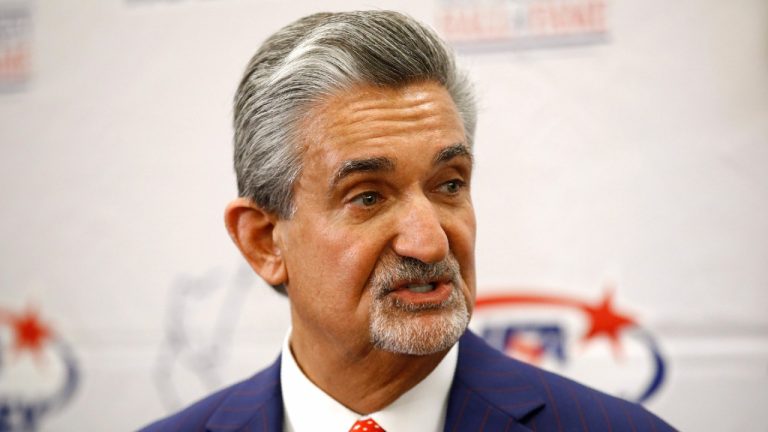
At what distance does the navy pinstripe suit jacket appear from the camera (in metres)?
1.50

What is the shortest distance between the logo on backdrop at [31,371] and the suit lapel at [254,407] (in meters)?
1.47

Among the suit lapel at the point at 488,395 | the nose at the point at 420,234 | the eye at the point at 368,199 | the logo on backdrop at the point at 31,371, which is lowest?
the logo on backdrop at the point at 31,371

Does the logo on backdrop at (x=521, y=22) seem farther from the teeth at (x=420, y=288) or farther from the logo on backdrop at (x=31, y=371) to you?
the logo on backdrop at (x=31, y=371)

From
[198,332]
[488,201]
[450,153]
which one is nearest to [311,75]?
[450,153]

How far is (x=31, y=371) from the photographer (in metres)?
3.05

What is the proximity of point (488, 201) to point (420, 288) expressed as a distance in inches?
→ 41.9

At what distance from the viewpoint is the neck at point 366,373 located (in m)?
1.52

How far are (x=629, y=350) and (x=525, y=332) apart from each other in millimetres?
291

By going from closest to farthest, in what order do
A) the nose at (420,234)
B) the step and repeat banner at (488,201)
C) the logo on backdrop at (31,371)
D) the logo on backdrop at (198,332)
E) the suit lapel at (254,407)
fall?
the nose at (420,234), the suit lapel at (254,407), the step and repeat banner at (488,201), the logo on backdrop at (198,332), the logo on backdrop at (31,371)

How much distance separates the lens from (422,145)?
1454 millimetres

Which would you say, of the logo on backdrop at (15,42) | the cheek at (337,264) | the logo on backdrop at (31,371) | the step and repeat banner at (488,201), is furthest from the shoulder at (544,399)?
the logo on backdrop at (15,42)

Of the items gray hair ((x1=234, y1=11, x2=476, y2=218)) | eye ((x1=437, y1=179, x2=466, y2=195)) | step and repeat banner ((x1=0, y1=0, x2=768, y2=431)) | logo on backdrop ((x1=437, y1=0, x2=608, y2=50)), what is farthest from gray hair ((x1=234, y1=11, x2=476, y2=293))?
logo on backdrop ((x1=437, y1=0, x2=608, y2=50))

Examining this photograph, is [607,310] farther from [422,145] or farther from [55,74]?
[55,74]

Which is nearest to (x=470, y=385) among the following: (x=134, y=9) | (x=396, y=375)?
(x=396, y=375)
